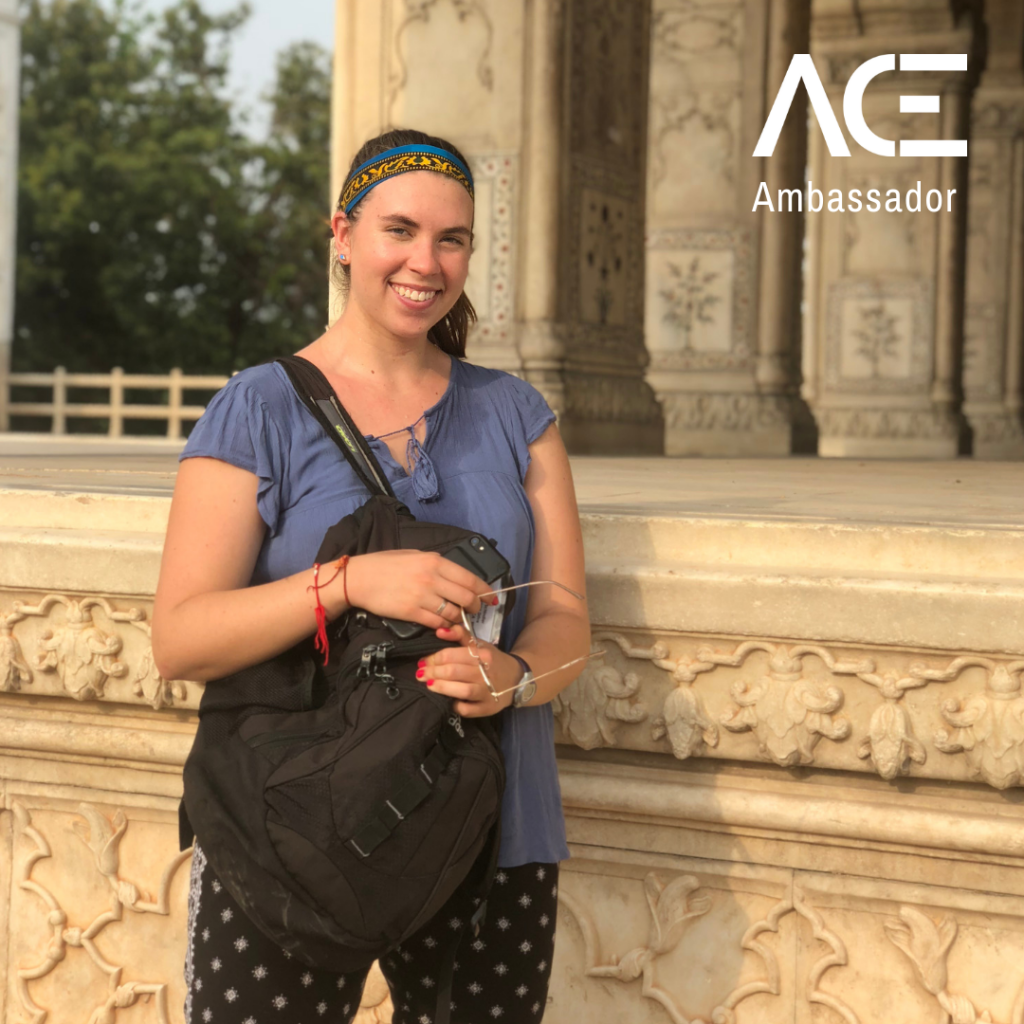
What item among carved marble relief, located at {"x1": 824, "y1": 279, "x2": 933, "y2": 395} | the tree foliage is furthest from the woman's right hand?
the tree foliage

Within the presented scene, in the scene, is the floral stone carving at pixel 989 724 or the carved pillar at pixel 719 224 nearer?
the floral stone carving at pixel 989 724

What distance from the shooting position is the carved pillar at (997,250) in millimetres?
15625

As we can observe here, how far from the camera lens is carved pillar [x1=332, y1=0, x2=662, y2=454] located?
22.6 ft

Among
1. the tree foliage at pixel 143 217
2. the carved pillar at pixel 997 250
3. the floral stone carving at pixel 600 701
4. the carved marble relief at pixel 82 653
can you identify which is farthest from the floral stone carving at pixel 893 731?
the tree foliage at pixel 143 217

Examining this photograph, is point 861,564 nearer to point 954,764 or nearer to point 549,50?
point 954,764

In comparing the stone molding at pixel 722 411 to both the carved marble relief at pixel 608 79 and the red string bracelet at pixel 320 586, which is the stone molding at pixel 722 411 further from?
the red string bracelet at pixel 320 586

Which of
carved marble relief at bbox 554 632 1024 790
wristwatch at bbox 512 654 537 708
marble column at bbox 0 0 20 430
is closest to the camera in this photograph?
wristwatch at bbox 512 654 537 708

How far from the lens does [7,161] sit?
64.1ft

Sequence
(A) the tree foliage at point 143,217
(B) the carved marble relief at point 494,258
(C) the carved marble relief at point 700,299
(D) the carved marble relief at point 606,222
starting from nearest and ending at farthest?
(B) the carved marble relief at point 494,258 < (D) the carved marble relief at point 606,222 < (C) the carved marble relief at point 700,299 < (A) the tree foliage at point 143,217

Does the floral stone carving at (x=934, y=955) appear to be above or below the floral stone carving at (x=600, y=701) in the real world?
below

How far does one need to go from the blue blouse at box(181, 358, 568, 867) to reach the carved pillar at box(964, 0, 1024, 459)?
13.8 metres

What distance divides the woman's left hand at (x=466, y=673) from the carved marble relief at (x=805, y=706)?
59 cm

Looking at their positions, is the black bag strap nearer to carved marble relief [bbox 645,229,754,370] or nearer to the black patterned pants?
the black patterned pants

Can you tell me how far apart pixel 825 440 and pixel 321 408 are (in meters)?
11.6
